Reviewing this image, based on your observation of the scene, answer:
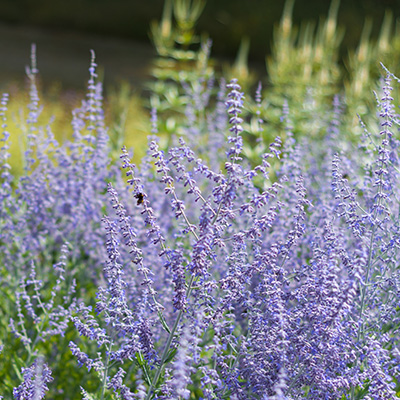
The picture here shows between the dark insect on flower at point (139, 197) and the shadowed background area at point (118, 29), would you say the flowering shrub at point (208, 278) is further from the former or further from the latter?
the shadowed background area at point (118, 29)

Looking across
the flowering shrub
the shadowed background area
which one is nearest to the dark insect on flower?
the flowering shrub

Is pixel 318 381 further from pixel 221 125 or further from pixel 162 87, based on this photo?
pixel 162 87

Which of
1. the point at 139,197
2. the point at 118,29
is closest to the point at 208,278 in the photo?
the point at 139,197

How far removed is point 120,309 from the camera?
186cm

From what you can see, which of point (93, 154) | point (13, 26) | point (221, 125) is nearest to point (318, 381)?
point (93, 154)

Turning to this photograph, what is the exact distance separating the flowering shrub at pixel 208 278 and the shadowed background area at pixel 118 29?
9774 millimetres

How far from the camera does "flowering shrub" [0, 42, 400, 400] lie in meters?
1.76

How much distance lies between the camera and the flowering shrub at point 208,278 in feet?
5.76

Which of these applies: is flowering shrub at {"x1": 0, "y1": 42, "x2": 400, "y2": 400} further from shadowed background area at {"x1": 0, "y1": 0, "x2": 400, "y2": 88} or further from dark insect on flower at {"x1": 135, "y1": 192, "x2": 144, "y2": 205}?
shadowed background area at {"x1": 0, "y1": 0, "x2": 400, "y2": 88}

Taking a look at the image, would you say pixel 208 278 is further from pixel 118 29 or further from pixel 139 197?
pixel 118 29

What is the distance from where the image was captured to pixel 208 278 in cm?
254

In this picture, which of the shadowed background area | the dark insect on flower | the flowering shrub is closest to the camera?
the flowering shrub

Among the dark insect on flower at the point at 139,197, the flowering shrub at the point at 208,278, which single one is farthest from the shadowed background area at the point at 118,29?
the dark insect on flower at the point at 139,197

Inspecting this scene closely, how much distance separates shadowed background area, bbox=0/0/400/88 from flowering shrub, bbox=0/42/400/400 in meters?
9.77
